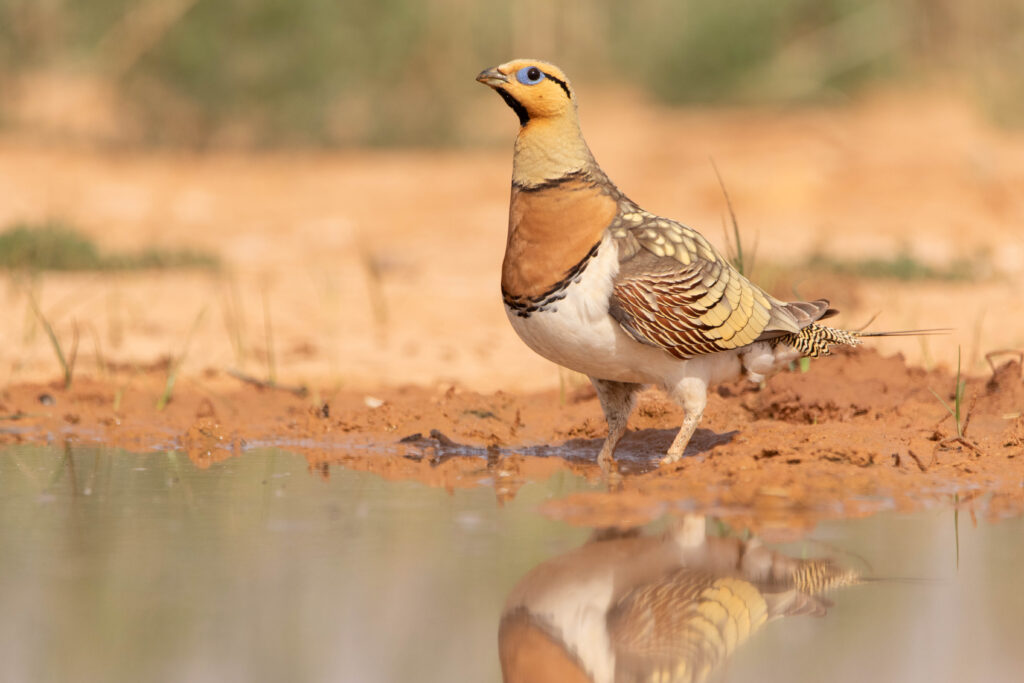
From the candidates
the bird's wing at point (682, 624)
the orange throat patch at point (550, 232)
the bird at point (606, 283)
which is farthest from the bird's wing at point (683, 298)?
the bird's wing at point (682, 624)

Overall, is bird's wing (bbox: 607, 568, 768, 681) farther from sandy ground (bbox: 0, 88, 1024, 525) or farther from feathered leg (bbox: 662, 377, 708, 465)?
feathered leg (bbox: 662, 377, 708, 465)

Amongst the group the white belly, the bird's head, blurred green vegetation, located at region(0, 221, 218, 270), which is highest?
the bird's head

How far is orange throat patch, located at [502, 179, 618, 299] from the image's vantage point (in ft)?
15.1

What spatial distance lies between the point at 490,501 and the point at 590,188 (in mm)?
1171

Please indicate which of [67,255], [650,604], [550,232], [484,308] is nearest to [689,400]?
[550,232]

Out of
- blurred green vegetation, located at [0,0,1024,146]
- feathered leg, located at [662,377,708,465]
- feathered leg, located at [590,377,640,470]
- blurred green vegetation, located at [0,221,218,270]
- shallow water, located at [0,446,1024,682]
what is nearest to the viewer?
shallow water, located at [0,446,1024,682]

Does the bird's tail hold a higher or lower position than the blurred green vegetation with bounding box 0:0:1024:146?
lower

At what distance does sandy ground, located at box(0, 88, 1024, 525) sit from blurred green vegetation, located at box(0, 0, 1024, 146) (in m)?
0.47

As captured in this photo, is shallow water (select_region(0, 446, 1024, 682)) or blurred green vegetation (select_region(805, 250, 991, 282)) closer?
shallow water (select_region(0, 446, 1024, 682))

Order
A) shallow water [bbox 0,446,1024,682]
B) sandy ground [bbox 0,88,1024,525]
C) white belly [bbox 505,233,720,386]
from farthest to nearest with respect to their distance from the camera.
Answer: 1. sandy ground [bbox 0,88,1024,525]
2. white belly [bbox 505,233,720,386]
3. shallow water [bbox 0,446,1024,682]

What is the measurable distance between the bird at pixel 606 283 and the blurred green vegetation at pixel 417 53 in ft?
35.2

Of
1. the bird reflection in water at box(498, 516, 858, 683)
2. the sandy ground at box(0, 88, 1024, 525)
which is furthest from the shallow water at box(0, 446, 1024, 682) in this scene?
the sandy ground at box(0, 88, 1024, 525)

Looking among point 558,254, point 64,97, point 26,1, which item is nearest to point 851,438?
point 558,254

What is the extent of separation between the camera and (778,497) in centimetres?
427
